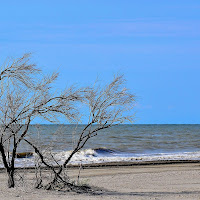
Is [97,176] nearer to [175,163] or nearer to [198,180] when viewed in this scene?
[198,180]

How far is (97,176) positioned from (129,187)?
3.44 m

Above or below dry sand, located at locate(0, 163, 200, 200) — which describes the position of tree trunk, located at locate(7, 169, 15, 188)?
above

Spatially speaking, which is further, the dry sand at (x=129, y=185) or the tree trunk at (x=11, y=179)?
the tree trunk at (x=11, y=179)

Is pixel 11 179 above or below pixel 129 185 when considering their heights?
above

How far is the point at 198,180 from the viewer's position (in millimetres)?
15500

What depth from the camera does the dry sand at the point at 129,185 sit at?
10344mm

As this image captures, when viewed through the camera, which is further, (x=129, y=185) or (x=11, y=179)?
(x=129, y=185)

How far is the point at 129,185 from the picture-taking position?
562 inches

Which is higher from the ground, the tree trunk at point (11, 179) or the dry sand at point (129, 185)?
the tree trunk at point (11, 179)

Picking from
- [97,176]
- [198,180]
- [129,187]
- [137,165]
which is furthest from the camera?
[137,165]

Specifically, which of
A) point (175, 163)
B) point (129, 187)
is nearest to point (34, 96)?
point (129, 187)

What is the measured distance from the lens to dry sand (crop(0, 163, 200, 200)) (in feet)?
33.9

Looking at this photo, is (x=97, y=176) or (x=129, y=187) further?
(x=97, y=176)

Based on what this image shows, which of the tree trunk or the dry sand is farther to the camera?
the tree trunk
